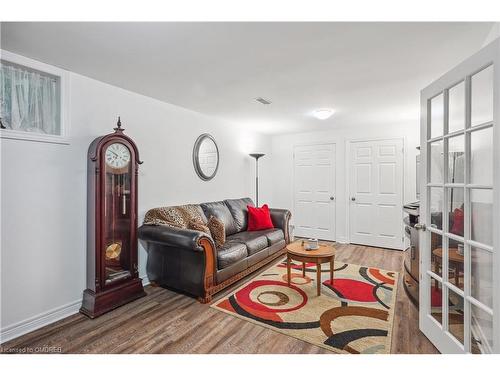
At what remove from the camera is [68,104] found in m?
2.36

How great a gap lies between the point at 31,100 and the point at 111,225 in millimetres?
1301

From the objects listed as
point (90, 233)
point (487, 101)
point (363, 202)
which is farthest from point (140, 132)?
point (363, 202)

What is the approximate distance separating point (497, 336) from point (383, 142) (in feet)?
12.6

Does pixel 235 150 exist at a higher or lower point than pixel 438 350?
higher

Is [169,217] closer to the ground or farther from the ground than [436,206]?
closer to the ground

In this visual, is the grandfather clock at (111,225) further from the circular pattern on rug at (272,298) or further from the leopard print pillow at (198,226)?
the circular pattern on rug at (272,298)

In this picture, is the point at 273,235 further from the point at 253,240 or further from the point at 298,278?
the point at 298,278

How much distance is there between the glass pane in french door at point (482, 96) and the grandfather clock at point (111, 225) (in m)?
2.81

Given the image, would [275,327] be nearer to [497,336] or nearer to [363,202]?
[497,336]

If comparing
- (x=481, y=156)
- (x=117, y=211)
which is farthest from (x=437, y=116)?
(x=117, y=211)

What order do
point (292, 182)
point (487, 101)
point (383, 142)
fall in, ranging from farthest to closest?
point (292, 182) < point (383, 142) < point (487, 101)

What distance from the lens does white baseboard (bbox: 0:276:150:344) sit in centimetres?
199

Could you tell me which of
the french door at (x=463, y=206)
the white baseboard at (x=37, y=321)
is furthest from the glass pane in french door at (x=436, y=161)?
the white baseboard at (x=37, y=321)

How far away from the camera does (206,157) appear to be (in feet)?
13.2
